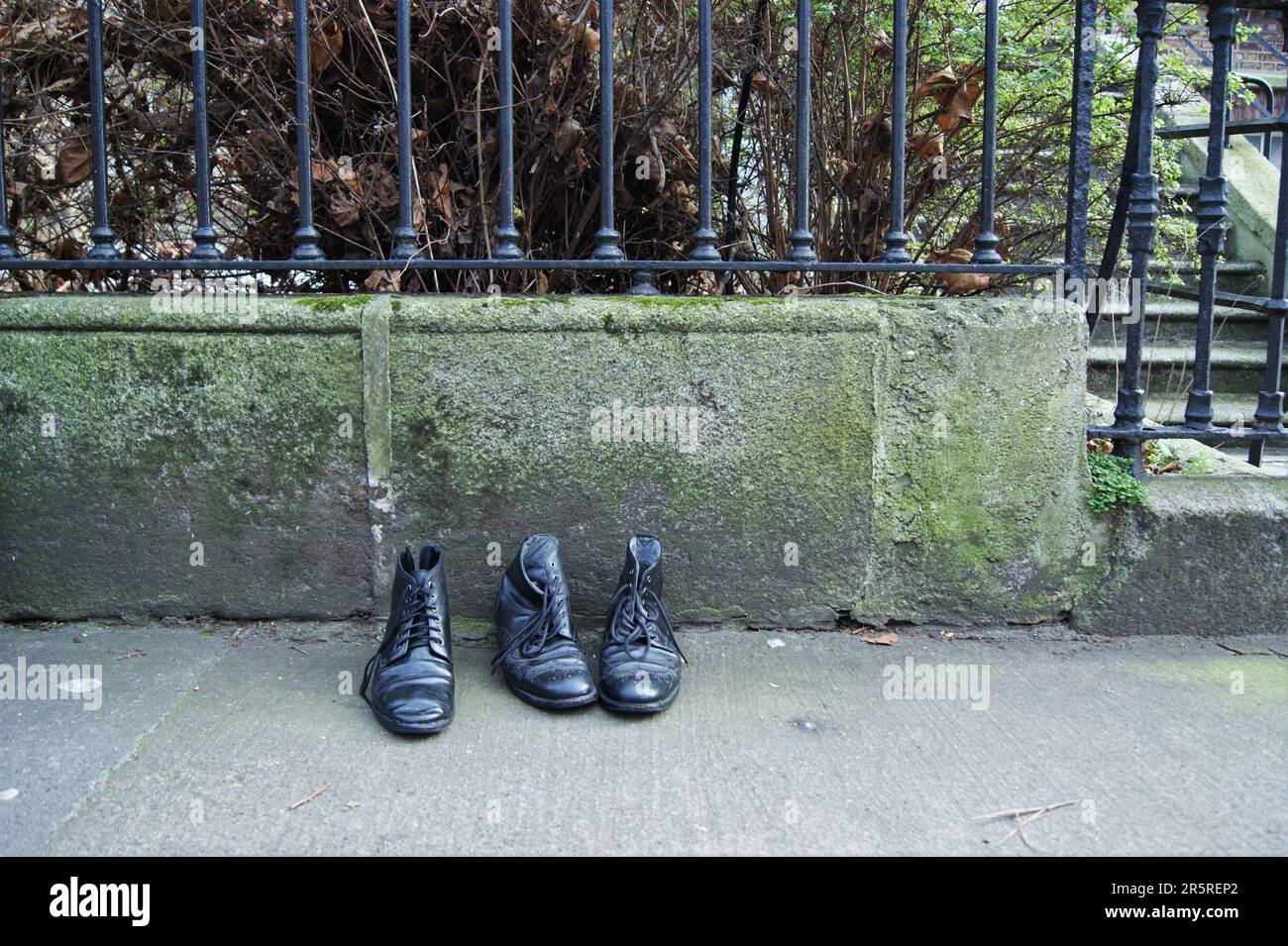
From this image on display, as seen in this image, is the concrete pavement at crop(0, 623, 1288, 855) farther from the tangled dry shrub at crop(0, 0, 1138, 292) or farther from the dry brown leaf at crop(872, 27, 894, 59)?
the dry brown leaf at crop(872, 27, 894, 59)

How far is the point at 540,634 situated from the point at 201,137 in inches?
62.1

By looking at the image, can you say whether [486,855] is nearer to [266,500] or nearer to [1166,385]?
[266,500]

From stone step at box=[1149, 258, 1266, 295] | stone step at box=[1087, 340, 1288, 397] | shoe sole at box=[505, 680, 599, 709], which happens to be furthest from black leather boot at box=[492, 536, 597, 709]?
stone step at box=[1149, 258, 1266, 295]

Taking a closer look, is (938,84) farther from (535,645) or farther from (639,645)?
(535,645)

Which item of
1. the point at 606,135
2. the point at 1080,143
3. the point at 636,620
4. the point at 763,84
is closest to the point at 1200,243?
the point at 1080,143

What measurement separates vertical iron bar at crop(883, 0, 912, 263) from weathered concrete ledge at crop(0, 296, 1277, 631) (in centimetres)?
16

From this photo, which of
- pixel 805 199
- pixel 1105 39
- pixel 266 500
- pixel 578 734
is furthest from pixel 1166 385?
pixel 266 500

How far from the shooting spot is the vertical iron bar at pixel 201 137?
2645 millimetres

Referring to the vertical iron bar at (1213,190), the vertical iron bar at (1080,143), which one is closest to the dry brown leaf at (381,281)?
the vertical iron bar at (1080,143)

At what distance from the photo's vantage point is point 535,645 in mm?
2514

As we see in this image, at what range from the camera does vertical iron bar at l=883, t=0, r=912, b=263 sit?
2.71 metres

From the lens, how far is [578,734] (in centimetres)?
231

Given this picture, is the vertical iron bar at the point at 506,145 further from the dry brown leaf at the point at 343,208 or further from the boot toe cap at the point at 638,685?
the boot toe cap at the point at 638,685

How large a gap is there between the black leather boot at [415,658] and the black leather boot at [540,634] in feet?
0.50
